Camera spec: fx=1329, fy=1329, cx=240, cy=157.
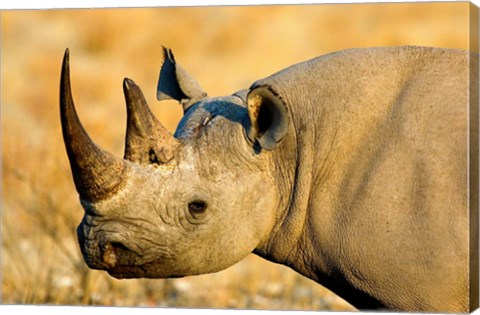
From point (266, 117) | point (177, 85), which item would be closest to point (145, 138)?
point (266, 117)

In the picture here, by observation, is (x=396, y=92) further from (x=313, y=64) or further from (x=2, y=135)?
(x=2, y=135)

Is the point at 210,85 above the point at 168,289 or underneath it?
above

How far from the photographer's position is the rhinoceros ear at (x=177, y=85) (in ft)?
19.1

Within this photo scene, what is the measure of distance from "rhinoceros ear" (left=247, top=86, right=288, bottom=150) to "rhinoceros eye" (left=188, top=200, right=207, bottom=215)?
33 centimetres

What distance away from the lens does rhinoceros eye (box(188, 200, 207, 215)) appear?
17.3ft

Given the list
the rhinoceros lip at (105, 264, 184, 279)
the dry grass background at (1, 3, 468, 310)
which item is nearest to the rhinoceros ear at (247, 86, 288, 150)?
the rhinoceros lip at (105, 264, 184, 279)

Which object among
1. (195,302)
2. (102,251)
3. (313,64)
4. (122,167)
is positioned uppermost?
(313,64)

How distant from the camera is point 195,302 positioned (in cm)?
852

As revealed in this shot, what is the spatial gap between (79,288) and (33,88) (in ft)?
11.8

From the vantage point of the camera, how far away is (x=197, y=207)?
5277 mm

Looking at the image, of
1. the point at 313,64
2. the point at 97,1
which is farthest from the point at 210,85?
the point at 313,64

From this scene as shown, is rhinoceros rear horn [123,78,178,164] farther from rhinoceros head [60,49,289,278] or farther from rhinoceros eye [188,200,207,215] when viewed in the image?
rhinoceros eye [188,200,207,215]

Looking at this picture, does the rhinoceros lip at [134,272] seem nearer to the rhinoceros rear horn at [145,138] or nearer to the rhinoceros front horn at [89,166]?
the rhinoceros front horn at [89,166]

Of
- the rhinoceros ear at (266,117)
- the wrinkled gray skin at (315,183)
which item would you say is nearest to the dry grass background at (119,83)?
the wrinkled gray skin at (315,183)
